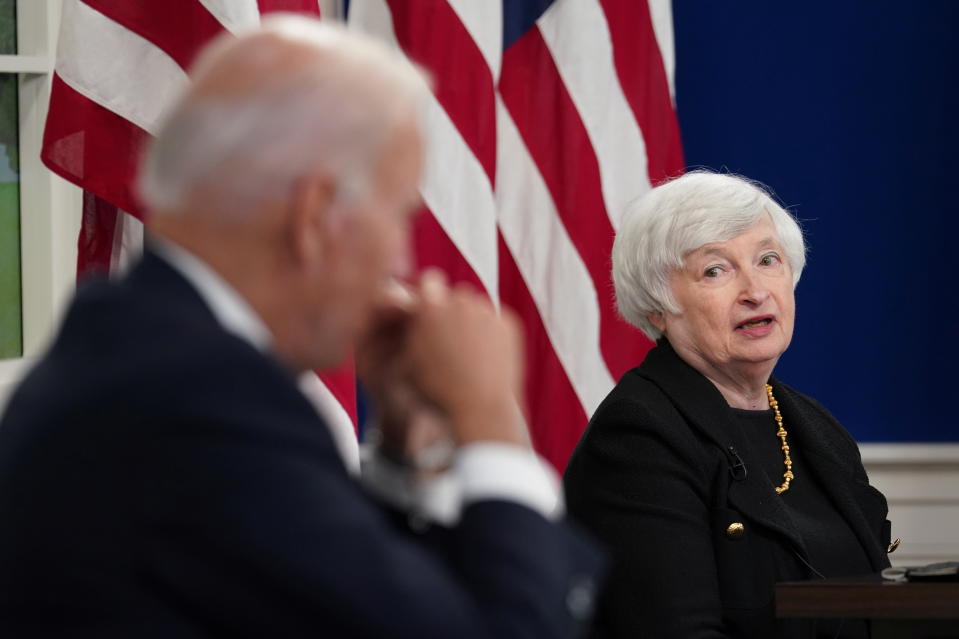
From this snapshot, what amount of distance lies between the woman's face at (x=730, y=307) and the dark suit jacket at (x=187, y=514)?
5.43 ft

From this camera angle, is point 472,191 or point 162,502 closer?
point 162,502

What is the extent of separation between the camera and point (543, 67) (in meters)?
3.49

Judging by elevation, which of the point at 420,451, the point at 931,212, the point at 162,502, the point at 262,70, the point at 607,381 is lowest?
the point at 607,381

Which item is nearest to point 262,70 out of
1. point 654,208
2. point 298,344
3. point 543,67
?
point 298,344

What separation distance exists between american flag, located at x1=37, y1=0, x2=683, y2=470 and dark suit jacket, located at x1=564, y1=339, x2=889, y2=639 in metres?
0.83

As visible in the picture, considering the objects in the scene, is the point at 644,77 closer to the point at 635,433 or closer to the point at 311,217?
the point at 635,433

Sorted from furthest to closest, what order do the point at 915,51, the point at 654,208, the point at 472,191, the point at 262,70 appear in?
the point at 915,51, the point at 472,191, the point at 654,208, the point at 262,70

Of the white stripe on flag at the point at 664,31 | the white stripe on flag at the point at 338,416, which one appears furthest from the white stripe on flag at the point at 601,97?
the white stripe on flag at the point at 338,416

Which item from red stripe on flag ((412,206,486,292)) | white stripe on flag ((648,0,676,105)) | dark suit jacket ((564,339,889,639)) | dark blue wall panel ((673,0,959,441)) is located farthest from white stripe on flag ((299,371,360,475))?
dark blue wall panel ((673,0,959,441))

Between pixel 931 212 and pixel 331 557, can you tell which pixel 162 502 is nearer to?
pixel 331 557

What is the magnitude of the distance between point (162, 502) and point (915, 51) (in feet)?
10.4

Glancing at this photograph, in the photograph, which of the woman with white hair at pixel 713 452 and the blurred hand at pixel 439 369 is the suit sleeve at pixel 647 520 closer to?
the woman with white hair at pixel 713 452

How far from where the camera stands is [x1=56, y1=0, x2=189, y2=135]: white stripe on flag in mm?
2582

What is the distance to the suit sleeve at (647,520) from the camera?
7.48 ft
